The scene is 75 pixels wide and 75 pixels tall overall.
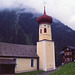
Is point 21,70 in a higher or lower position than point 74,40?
lower

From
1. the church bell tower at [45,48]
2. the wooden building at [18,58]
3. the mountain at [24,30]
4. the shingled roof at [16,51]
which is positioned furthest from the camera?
the mountain at [24,30]

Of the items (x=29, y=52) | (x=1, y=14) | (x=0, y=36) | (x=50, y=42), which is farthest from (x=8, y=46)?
(x=1, y=14)

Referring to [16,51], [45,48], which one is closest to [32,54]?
[45,48]

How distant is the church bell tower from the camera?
2955 cm

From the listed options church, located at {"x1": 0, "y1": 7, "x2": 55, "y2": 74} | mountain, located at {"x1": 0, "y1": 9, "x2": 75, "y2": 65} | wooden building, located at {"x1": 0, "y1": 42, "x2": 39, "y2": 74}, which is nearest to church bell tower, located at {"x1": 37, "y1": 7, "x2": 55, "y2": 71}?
church, located at {"x1": 0, "y1": 7, "x2": 55, "y2": 74}

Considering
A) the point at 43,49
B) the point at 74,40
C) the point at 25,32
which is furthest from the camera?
the point at 25,32

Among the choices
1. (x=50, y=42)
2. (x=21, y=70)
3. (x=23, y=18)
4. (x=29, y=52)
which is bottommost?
(x=21, y=70)

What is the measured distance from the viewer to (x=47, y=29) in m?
31.1

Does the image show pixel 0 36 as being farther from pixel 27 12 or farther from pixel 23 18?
pixel 27 12

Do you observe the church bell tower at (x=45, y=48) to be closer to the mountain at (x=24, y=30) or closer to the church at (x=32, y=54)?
the church at (x=32, y=54)

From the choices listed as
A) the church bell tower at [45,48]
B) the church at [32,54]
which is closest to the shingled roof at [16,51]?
the church at [32,54]

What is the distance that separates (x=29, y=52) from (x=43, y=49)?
3321mm

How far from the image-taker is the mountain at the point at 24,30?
76375 millimetres

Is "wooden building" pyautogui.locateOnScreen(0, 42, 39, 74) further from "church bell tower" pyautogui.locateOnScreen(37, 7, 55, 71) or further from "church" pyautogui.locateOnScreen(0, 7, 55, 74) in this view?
"church bell tower" pyautogui.locateOnScreen(37, 7, 55, 71)
